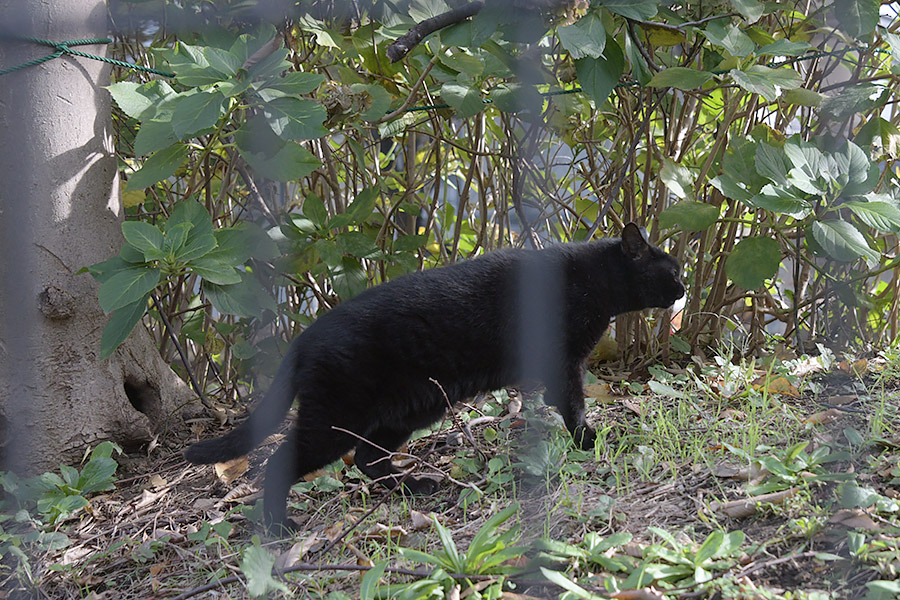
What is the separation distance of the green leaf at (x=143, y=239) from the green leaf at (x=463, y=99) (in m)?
0.91

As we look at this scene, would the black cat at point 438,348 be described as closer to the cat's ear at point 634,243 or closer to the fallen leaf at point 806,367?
the cat's ear at point 634,243

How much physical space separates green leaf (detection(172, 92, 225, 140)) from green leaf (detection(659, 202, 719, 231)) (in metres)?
1.33

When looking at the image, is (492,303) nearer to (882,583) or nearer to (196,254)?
(196,254)

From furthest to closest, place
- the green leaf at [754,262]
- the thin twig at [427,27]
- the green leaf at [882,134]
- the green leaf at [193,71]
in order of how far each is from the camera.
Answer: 1. the green leaf at [882,134]
2. the green leaf at [754,262]
3. the thin twig at [427,27]
4. the green leaf at [193,71]

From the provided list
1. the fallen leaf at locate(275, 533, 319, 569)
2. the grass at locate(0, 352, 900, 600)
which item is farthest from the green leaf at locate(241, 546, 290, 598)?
the fallen leaf at locate(275, 533, 319, 569)

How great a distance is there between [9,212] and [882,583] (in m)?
2.22

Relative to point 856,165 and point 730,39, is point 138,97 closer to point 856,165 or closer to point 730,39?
point 730,39

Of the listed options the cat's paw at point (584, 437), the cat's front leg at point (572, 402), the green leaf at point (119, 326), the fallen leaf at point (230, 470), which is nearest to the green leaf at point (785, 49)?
the cat's front leg at point (572, 402)

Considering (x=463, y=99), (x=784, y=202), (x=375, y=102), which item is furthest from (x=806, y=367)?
(x=375, y=102)

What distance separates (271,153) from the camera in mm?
2094

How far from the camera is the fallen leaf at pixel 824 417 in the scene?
1.91 meters

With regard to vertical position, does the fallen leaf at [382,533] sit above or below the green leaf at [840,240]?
below

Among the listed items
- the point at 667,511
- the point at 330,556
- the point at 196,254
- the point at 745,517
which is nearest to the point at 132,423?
the point at 196,254

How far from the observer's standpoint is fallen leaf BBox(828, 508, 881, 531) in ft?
4.30
